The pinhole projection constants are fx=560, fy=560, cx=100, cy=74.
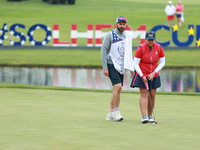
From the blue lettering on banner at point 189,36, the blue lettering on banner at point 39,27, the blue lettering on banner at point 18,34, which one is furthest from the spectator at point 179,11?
the blue lettering on banner at point 18,34

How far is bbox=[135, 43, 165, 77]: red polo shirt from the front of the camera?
9.38m

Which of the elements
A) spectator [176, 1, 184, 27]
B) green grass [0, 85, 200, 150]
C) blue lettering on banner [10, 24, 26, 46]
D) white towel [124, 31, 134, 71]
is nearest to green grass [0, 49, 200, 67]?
blue lettering on banner [10, 24, 26, 46]

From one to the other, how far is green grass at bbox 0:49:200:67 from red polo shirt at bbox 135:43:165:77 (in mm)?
15054

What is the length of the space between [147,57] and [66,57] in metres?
19.6

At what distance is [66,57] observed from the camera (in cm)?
2880

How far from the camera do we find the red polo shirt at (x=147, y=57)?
9.38 meters

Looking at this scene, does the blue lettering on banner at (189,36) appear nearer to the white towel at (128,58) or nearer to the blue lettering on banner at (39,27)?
the blue lettering on banner at (39,27)

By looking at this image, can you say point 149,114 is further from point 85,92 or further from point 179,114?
point 85,92

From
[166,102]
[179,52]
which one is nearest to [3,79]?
[166,102]

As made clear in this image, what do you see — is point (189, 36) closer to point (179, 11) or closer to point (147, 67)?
point (179, 11)

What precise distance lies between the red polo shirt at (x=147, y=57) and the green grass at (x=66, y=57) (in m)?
15.1

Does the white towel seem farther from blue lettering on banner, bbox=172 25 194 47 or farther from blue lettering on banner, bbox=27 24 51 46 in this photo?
blue lettering on banner, bbox=27 24 51 46

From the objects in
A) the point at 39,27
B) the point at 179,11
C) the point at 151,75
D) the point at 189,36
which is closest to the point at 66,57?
the point at 39,27

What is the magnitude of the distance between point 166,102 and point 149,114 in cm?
305
